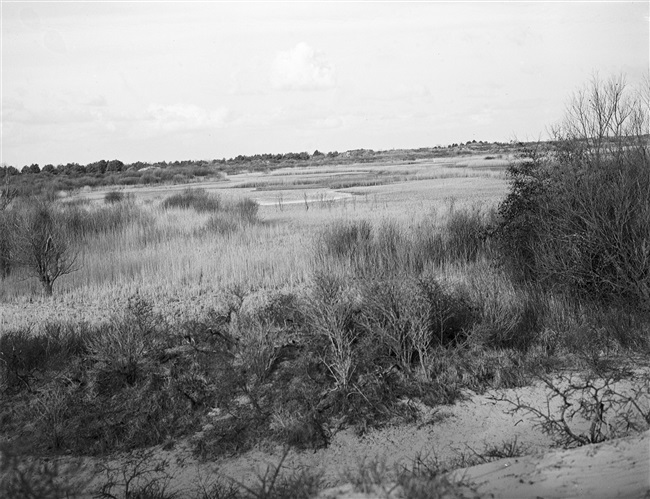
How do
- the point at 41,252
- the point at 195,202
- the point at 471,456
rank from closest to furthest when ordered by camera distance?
the point at 471,456, the point at 41,252, the point at 195,202

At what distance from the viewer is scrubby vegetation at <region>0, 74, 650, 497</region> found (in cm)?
721

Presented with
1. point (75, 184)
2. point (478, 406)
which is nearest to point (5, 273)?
point (478, 406)

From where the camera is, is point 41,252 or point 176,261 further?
point 176,261

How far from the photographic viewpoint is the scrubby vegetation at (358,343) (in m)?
7.21

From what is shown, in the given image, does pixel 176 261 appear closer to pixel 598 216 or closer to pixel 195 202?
pixel 598 216

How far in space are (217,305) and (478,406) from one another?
5.15 m

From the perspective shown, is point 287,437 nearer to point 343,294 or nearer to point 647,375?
point 343,294

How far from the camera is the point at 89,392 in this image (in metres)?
7.83

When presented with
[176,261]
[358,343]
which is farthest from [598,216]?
[176,261]

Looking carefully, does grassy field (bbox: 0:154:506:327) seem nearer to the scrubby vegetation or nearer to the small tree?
the small tree

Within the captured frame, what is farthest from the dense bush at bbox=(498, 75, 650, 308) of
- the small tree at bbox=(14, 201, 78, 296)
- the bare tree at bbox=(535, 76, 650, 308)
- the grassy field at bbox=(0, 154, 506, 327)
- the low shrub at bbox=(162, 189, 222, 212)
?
the low shrub at bbox=(162, 189, 222, 212)

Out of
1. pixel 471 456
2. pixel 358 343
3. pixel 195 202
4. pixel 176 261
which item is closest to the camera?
pixel 471 456

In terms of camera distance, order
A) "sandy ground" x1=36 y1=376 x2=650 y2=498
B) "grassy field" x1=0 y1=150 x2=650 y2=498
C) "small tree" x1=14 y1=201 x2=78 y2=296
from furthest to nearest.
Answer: "small tree" x1=14 y1=201 x2=78 y2=296
"grassy field" x1=0 y1=150 x2=650 y2=498
"sandy ground" x1=36 y1=376 x2=650 y2=498

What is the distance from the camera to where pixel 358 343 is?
27.7ft
